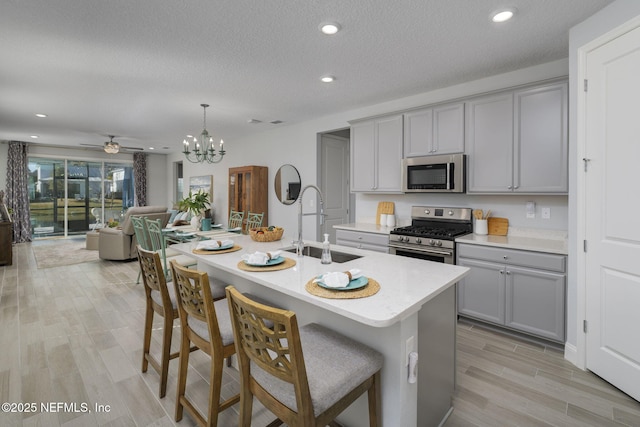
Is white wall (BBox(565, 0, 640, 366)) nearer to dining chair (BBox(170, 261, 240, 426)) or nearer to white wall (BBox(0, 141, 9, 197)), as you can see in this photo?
dining chair (BBox(170, 261, 240, 426))

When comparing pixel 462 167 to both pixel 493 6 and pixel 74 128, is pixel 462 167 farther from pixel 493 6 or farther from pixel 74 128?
pixel 74 128

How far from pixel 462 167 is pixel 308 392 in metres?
2.89

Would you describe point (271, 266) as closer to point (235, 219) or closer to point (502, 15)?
point (502, 15)

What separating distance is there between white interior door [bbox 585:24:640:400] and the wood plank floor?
0.25 meters

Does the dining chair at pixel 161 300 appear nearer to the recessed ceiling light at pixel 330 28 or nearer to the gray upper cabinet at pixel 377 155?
the recessed ceiling light at pixel 330 28

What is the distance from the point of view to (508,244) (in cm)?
281

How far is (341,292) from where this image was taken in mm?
1421

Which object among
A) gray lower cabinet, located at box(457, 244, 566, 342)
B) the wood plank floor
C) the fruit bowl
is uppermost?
the fruit bowl

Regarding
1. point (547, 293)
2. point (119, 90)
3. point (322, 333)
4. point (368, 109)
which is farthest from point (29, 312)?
point (547, 293)

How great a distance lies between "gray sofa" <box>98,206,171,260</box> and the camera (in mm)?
5613

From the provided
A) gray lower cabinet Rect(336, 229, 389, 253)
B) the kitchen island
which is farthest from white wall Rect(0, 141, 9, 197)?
the kitchen island

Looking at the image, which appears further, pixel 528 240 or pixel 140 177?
pixel 140 177

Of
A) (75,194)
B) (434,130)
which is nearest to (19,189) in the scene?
(75,194)

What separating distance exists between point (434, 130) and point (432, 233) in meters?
1.17
